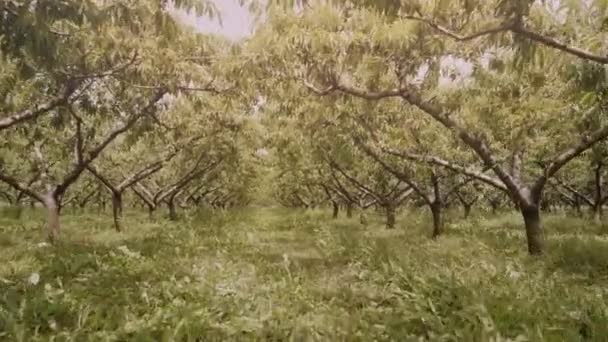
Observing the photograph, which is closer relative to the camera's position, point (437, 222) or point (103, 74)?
point (103, 74)

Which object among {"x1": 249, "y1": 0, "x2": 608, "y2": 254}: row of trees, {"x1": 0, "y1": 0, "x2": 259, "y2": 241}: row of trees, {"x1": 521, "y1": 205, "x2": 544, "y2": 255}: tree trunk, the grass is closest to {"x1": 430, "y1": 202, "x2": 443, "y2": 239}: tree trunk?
{"x1": 249, "y1": 0, "x2": 608, "y2": 254}: row of trees

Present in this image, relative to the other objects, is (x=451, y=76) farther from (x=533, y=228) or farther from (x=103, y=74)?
(x=103, y=74)

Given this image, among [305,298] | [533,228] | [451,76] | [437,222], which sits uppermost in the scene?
[451,76]

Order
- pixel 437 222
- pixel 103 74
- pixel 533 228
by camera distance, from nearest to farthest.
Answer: pixel 103 74, pixel 533 228, pixel 437 222

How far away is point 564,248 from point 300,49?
8.69m

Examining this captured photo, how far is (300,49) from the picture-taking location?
10445 millimetres

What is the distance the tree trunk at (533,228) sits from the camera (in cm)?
1312

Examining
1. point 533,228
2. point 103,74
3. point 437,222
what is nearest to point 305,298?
point 103,74

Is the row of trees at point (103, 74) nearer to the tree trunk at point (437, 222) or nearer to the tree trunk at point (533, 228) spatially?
the tree trunk at point (533, 228)

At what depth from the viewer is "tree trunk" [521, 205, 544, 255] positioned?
43.0 feet

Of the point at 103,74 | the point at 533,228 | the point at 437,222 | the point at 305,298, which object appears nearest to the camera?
Answer: the point at 305,298

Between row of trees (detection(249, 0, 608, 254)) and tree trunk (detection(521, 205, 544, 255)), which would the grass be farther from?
row of trees (detection(249, 0, 608, 254))

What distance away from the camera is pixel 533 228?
13.3 m

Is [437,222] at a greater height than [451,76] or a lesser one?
lesser
